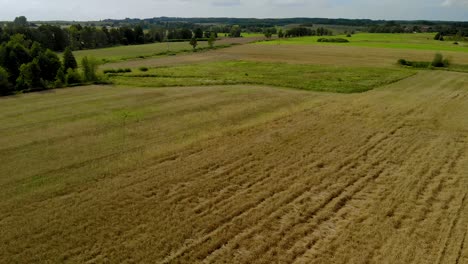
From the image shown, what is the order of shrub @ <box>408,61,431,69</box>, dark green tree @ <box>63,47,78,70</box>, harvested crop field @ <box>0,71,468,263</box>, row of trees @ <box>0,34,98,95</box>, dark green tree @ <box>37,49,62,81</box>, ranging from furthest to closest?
shrub @ <box>408,61,431,69</box> → dark green tree @ <box>63,47,78,70</box> → dark green tree @ <box>37,49,62,81</box> → row of trees @ <box>0,34,98,95</box> → harvested crop field @ <box>0,71,468,263</box>

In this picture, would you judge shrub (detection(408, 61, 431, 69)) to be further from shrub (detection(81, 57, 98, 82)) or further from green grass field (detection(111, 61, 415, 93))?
shrub (detection(81, 57, 98, 82))

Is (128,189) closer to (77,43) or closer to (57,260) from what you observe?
(57,260)

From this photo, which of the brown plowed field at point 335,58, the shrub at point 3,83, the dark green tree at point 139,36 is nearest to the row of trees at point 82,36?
the dark green tree at point 139,36

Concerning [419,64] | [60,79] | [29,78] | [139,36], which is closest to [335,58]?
[419,64]

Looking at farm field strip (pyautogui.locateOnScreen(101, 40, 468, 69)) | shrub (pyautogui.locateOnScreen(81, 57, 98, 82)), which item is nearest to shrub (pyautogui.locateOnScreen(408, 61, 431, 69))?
farm field strip (pyautogui.locateOnScreen(101, 40, 468, 69))

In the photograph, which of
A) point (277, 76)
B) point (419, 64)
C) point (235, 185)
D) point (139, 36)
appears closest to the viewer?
point (235, 185)

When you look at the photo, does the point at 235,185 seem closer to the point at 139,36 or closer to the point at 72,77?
the point at 72,77
